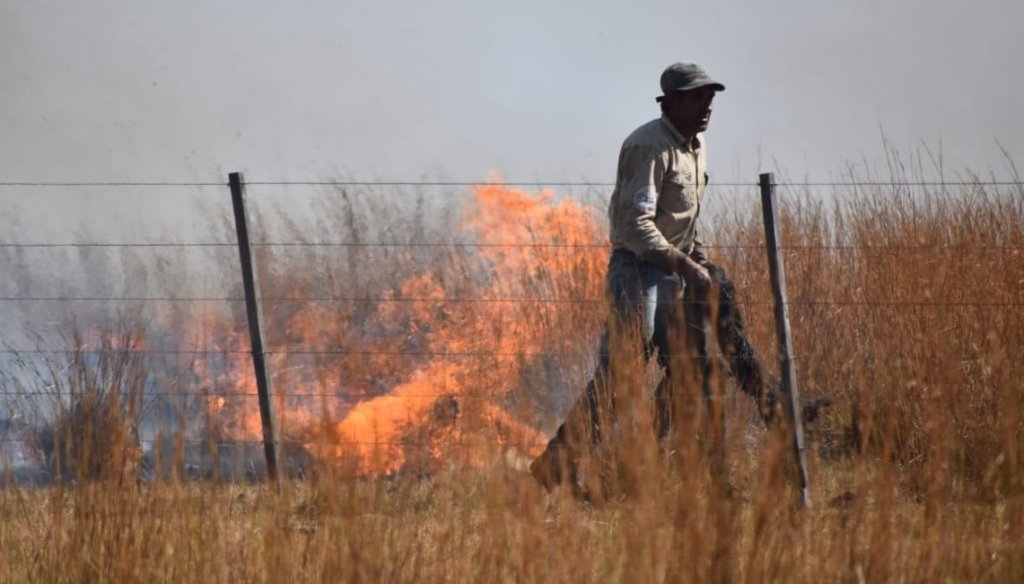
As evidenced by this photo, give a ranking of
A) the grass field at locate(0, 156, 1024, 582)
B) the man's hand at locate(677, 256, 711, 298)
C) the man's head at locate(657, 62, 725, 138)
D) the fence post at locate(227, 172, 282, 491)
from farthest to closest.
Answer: the fence post at locate(227, 172, 282, 491)
the man's head at locate(657, 62, 725, 138)
the man's hand at locate(677, 256, 711, 298)
the grass field at locate(0, 156, 1024, 582)

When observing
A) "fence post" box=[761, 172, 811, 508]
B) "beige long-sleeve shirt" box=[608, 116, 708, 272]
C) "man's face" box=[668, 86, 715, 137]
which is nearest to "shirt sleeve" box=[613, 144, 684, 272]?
"beige long-sleeve shirt" box=[608, 116, 708, 272]

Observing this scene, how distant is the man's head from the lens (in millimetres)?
5629

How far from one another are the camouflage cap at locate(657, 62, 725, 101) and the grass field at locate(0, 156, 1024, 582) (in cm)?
105

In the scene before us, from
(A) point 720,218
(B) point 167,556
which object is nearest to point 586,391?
(B) point 167,556

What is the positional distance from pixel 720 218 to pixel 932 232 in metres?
1.40

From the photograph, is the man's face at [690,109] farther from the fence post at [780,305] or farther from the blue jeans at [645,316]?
the blue jeans at [645,316]

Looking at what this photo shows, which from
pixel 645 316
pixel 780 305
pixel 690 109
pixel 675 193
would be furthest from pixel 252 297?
pixel 780 305

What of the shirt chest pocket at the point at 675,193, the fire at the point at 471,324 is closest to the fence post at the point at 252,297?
the fire at the point at 471,324

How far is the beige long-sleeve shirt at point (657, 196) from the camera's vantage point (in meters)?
5.53

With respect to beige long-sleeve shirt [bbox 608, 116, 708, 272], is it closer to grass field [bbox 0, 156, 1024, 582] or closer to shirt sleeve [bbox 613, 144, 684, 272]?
shirt sleeve [bbox 613, 144, 684, 272]

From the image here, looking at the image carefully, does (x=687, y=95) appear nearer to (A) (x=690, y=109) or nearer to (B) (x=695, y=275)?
(A) (x=690, y=109)

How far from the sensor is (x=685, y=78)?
5637 mm

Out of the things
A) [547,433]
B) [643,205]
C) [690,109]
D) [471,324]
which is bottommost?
[547,433]

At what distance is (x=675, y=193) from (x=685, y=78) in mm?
494
